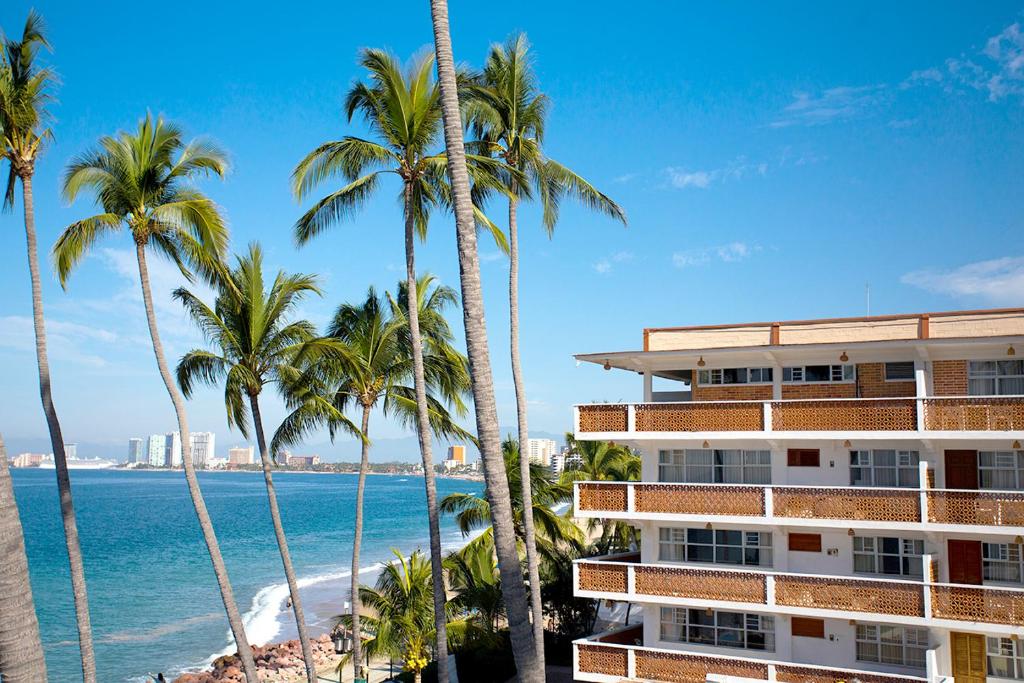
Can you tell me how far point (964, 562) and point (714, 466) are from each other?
21.3 ft

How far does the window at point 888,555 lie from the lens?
22.9 m

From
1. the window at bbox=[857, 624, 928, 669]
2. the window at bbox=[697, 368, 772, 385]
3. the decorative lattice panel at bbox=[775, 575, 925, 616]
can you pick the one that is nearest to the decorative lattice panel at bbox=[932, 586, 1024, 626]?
the decorative lattice panel at bbox=[775, 575, 925, 616]

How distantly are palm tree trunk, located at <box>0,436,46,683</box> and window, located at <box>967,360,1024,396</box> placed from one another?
70.9 ft

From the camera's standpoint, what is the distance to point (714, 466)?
25703mm

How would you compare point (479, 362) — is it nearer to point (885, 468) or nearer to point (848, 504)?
point (848, 504)

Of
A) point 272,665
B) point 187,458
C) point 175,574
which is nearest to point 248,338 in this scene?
point 187,458

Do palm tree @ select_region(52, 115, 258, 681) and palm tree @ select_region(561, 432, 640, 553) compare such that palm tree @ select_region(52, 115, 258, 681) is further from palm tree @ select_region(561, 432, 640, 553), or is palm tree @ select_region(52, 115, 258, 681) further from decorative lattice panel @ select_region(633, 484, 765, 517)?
palm tree @ select_region(561, 432, 640, 553)

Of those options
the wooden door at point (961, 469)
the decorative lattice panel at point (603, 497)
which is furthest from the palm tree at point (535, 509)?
the wooden door at point (961, 469)

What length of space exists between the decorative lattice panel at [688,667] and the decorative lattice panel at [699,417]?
567 centimetres

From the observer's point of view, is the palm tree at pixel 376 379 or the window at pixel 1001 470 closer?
the window at pixel 1001 470

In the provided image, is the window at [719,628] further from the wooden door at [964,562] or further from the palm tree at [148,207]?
the palm tree at [148,207]

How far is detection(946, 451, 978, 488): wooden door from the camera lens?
2248 centimetres

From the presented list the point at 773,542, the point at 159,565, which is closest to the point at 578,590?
the point at 773,542

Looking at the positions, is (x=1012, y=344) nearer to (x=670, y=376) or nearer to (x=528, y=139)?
(x=670, y=376)
